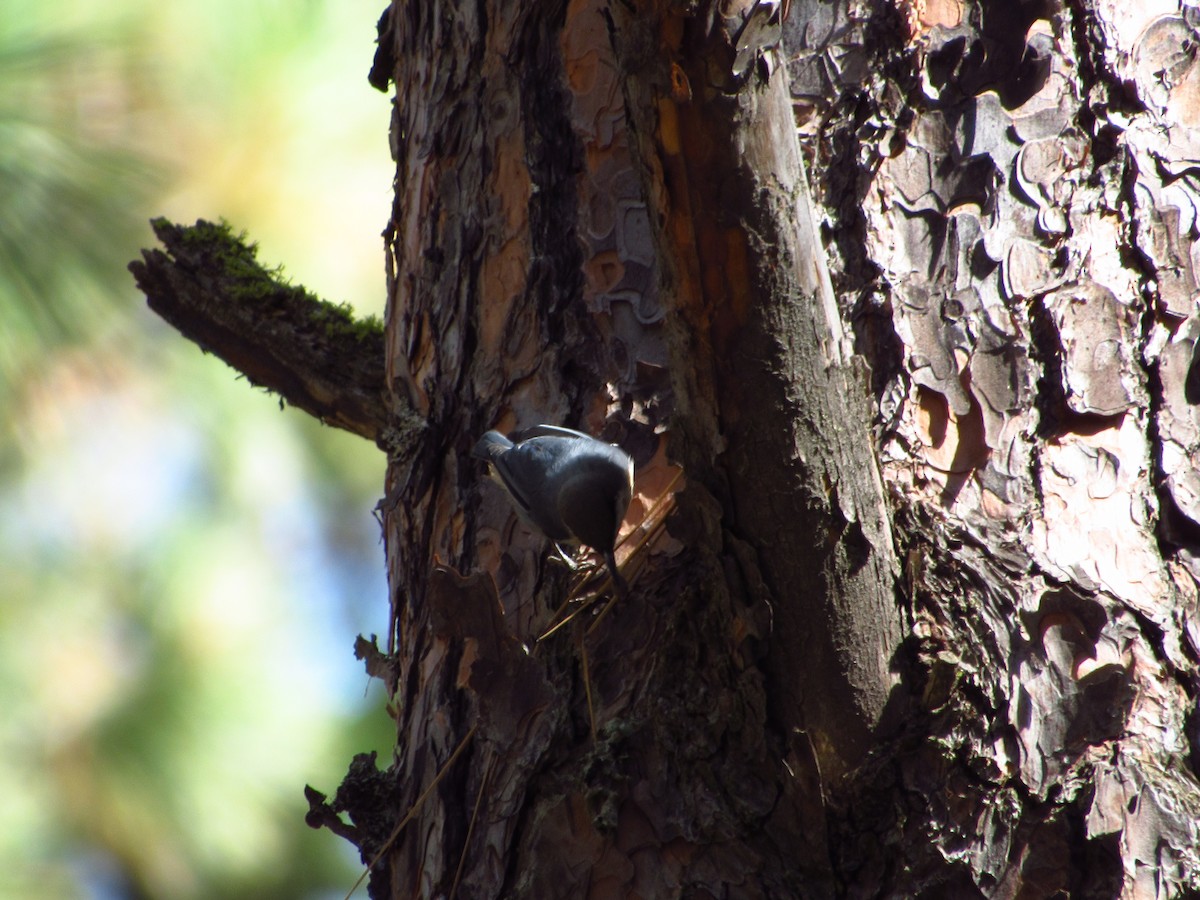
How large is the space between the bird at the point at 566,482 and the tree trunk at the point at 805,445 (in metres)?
0.03

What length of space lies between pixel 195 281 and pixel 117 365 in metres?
1.76

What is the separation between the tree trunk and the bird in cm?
3

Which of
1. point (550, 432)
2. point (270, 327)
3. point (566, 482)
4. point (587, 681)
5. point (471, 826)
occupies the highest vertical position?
point (270, 327)

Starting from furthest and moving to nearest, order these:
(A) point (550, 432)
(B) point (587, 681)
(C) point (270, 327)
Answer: (C) point (270, 327) → (A) point (550, 432) → (B) point (587, 681)

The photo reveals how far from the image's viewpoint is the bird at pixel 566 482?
5.50 ft

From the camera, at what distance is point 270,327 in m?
2.25

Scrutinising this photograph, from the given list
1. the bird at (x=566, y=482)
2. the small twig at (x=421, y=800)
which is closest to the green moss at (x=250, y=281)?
the bird at (x=566, y=482)

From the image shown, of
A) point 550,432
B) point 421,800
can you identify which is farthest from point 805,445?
point 421,800

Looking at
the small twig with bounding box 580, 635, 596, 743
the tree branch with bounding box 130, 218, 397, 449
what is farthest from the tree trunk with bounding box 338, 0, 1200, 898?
the tree branch with bounding box 130, 218, 397, 449

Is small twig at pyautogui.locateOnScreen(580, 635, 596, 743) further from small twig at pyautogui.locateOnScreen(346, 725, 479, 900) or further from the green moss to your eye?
the green moss

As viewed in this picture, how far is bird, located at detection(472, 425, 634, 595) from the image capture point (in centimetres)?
168

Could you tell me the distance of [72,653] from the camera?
4.54 metres

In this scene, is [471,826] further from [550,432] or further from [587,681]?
[550,432]

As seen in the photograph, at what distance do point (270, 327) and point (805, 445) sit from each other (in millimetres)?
1386
